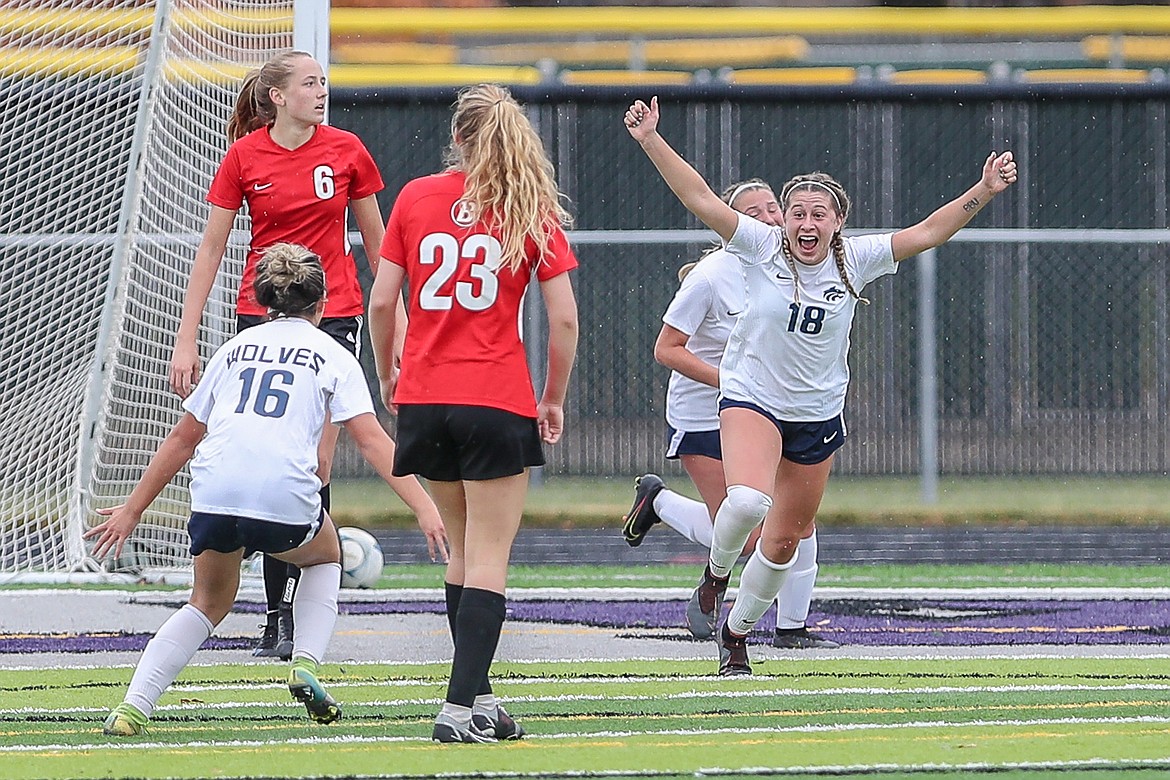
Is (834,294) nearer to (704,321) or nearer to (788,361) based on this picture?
(788,361)

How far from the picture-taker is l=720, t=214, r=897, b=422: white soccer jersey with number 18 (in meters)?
6.39

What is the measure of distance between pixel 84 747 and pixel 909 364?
958 centimetres

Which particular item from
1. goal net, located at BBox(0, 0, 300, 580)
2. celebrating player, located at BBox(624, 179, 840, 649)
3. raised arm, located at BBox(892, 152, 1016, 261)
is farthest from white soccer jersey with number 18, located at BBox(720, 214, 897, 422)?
goal net, located at BBox(0, 0, 300, 580)

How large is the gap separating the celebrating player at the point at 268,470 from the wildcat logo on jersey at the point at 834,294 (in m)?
1.81

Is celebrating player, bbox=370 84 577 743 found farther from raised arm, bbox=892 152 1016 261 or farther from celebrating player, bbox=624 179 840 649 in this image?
celebrating player, bbox=624 179 840 649

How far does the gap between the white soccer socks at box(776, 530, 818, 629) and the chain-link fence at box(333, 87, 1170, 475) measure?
20.2 feet

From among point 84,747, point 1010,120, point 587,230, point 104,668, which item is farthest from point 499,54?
point 84,747

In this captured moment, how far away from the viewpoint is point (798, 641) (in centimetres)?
737

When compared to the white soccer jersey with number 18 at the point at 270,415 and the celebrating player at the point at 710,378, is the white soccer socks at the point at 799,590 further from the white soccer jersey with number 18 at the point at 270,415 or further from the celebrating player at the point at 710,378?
the white soccer jersey with number 18 at the point at 270,415

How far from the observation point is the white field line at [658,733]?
4941mm

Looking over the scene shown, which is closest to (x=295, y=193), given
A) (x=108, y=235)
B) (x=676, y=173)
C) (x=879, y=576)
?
(x=676, y=173)

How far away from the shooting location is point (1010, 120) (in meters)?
14.2

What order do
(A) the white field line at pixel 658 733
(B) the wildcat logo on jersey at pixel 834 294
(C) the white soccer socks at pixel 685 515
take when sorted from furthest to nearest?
1. (C) the white soccer socks at pixel 685 515
2. (B) the wildcat logo on jersey at pixel 834 294
3. (A) the white field line at pixel 658 733

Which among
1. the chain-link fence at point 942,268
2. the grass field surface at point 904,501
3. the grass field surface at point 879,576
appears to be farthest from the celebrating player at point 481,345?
the chain-link fence at point 942,268
